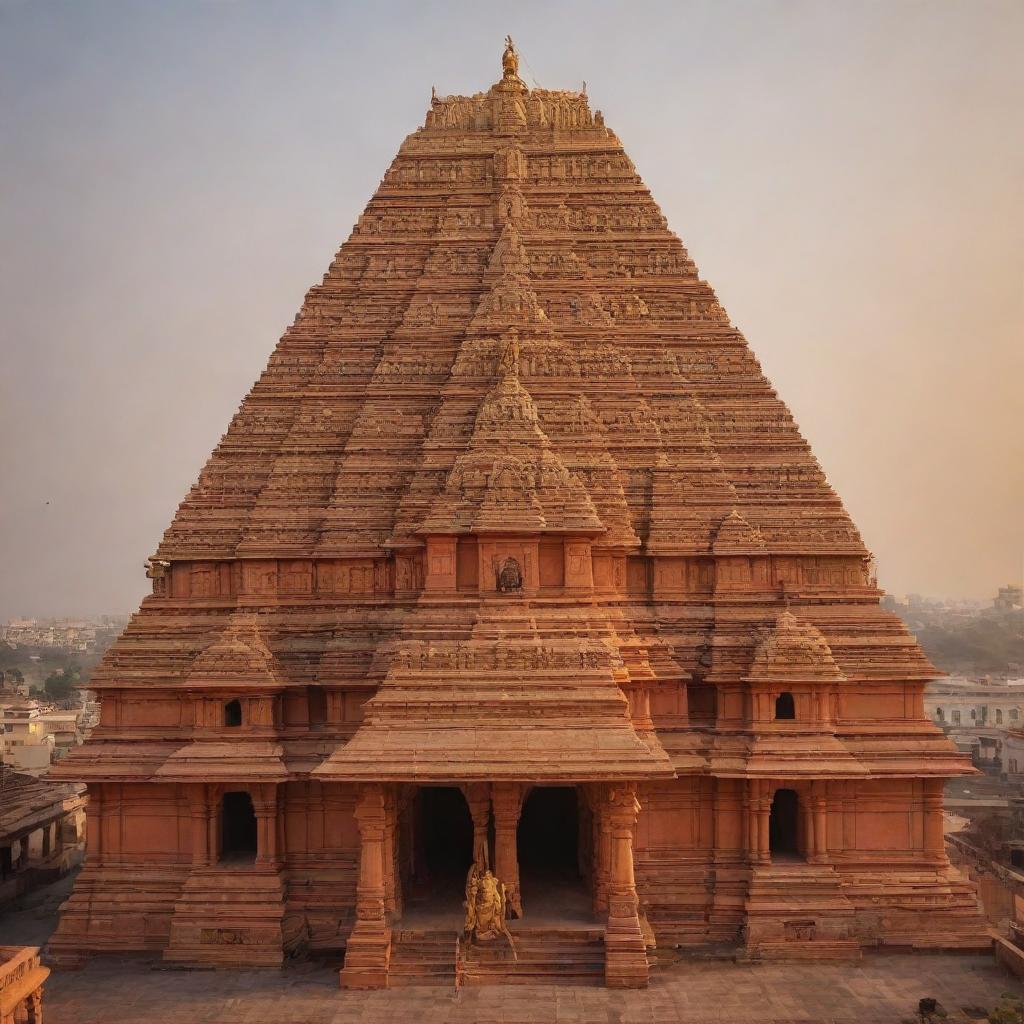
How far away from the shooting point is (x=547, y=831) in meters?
25.5

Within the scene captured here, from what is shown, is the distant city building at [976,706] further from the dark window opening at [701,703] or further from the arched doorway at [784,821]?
the dark window opening at [701,703]

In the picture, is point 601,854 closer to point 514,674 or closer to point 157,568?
point 514,674

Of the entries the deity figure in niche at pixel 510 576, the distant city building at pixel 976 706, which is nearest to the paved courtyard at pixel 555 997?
the deity figure in niche at pixel 510 576

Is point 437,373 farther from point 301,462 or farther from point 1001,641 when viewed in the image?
point 1001,641

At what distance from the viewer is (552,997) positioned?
59.4 ft

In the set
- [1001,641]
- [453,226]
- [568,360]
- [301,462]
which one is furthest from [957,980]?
[1001,641]

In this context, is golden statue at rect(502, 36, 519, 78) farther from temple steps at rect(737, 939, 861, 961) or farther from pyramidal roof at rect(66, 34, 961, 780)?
temple steps at rect(737, 939, 861, 961)

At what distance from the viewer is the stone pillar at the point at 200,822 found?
21.1 meters

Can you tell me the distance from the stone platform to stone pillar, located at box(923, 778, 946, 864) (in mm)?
1715

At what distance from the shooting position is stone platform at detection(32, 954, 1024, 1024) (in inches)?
694

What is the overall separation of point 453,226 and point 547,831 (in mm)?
12191

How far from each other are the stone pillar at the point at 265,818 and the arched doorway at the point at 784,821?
855cm

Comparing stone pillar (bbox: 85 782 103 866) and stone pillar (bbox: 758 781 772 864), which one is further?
stone pillar (bbox: 85 782 103 866)

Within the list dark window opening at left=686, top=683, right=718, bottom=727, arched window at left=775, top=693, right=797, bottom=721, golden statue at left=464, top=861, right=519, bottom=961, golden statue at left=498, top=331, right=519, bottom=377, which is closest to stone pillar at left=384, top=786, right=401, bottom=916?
golden statue at left=464, top=861, right=519, bottom=961
